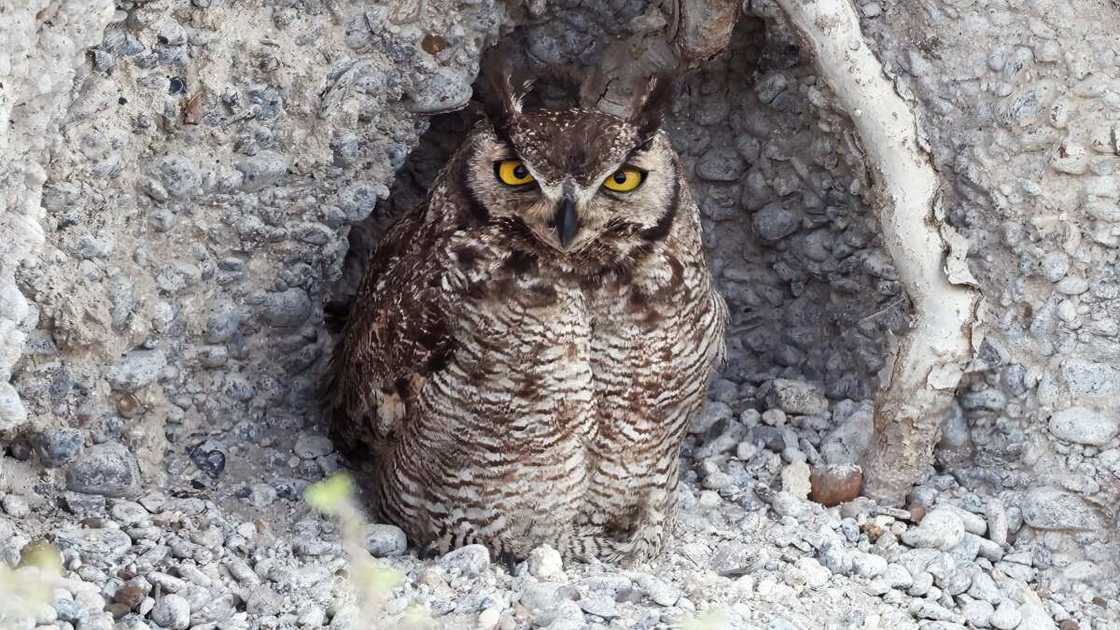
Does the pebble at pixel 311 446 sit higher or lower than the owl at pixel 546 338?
lower

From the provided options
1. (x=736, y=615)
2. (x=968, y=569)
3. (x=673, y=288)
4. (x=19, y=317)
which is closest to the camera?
(x=19, y=317)

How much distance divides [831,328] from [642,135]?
1315 millimetres

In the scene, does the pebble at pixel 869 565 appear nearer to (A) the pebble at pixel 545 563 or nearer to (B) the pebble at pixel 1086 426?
(B) the pebble at pixel 1086 426

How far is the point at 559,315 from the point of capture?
2.89 meters

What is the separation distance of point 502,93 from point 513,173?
0.84 ft

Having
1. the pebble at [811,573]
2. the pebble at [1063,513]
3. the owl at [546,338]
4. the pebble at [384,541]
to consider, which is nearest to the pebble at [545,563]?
the owl at [546,338]

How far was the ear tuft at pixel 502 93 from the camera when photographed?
295 cm

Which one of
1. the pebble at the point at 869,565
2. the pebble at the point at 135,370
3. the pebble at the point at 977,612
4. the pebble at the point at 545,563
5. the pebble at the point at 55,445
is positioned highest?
the pebble at the point at 977,612

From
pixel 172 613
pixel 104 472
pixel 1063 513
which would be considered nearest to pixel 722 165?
pixel 1063 513

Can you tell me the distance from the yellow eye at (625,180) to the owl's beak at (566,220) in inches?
5.7

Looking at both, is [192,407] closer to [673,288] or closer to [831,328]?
[673,288]

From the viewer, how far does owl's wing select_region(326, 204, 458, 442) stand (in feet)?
9.78

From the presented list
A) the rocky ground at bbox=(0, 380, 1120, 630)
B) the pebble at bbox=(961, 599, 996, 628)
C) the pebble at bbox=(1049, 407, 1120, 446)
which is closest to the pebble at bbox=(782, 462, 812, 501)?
the rocky ground at bbox=(0, 380, 1120, 630)

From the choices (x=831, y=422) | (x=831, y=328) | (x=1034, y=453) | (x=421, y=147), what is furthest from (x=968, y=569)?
(x=421, y=147)
